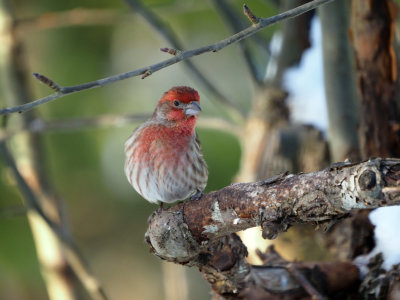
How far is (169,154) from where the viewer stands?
4.97 m

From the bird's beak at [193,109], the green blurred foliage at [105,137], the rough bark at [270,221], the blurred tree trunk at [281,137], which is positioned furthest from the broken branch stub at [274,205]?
the green blurred foliage at [105,137]

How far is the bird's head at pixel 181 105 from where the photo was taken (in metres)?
5.09

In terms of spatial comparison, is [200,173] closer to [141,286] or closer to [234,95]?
[234,95]

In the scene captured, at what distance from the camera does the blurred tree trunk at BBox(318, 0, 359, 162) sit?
17.3 feet

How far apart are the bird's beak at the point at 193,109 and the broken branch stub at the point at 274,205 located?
1201 mm

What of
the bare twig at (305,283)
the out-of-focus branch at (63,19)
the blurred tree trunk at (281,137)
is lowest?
the bare twig at (305,283)

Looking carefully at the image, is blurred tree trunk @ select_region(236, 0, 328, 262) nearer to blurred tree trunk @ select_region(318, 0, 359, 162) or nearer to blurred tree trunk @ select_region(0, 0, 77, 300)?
blurred tree trunk @ select_region(318, 0, 359, 162)

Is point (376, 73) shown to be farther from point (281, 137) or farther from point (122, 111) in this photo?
point (122, 111)

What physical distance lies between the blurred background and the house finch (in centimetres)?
99

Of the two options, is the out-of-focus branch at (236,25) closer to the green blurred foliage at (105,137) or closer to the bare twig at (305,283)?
the bare twig at (305,283)

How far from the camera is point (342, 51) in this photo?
5273 millimetres

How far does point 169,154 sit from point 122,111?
618 centimetres

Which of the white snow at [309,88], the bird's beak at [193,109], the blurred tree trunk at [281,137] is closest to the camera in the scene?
the bird's beak at [193,109]

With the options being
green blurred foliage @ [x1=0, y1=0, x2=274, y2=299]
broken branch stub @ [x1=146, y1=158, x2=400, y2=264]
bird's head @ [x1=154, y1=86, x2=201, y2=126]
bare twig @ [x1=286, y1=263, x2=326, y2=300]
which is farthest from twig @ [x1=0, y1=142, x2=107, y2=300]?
green blurred foliage @ [x1=0, y1=0, x2=274, y2=299]
